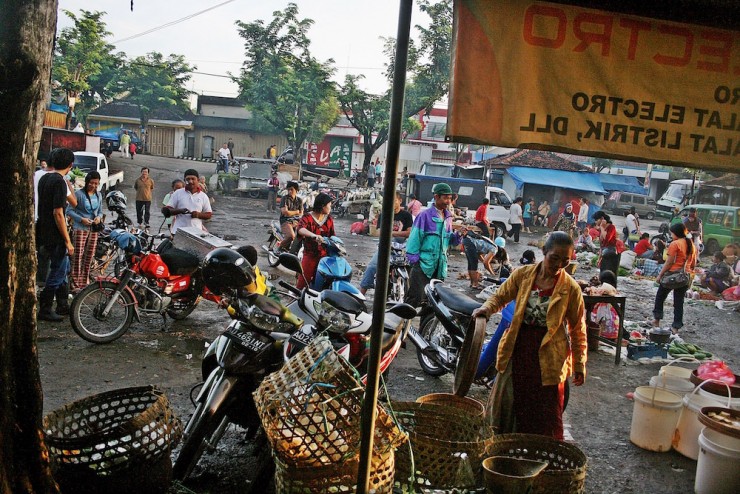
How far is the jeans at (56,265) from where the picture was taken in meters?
6.77

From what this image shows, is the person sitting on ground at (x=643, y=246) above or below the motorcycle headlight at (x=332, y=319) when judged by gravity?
below

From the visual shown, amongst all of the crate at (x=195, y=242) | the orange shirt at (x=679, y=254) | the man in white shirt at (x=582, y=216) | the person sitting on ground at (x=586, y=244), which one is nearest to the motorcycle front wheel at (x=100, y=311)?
the crate at (x=195, y=242)

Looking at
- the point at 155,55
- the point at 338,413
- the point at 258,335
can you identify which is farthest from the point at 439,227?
the point at 155,55

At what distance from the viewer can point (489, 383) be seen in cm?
603

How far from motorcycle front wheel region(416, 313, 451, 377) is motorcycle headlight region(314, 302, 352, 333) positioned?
2762 mm

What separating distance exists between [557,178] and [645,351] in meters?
24.2

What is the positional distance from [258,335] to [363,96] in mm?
30564

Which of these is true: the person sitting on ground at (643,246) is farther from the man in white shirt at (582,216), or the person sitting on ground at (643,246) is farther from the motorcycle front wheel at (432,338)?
the motorcycle front wheel at (432,338)

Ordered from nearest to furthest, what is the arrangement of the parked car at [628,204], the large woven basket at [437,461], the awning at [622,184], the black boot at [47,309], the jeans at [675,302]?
the large woven basket at [437,461] → the black boot at [47,309] → the jeans at [675,302] → the parked car at [628,204] → the awning at [622,184]

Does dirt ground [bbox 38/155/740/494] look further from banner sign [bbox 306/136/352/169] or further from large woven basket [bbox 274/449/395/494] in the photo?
banner sign [bbox 306/136/352/169]

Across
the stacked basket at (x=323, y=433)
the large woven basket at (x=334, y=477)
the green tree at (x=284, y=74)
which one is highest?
the green tree at (x=284, y=74)

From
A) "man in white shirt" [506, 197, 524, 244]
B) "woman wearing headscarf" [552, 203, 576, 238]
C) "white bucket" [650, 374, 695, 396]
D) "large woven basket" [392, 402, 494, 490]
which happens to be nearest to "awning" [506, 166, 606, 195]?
"woman wearing headscarf" [552, 203, 576, 238]

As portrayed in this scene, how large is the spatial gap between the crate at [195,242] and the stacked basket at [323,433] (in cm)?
448

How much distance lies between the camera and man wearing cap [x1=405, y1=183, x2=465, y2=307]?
24.3 ft
